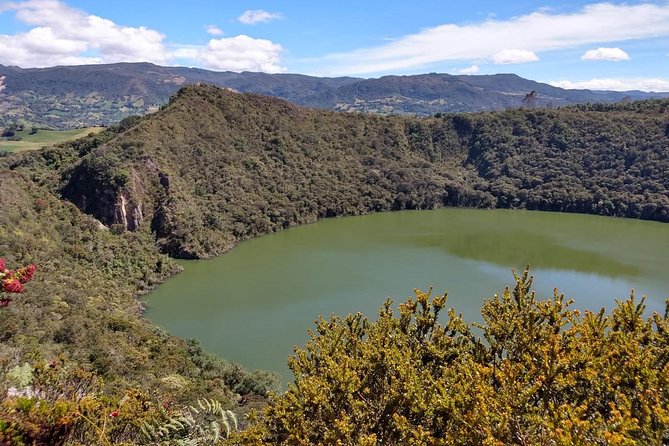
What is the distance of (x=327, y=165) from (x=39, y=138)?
61.8 metres

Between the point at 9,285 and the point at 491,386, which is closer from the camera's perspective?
the point at 9,285

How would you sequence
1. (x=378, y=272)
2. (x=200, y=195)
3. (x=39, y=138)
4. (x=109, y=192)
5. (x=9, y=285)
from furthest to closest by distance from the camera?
(x=39, y=138)
(x=200, y=195)
(x=109, y=192)
(x=378, y=272)
(x=9, y=285)

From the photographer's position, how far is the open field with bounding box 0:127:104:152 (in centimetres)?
8281

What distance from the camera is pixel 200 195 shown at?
2158 inches

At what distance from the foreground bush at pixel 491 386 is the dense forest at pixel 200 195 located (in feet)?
1.31

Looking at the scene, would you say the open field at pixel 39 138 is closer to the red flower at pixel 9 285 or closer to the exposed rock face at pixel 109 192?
the exposed rock face at pixel 109 192

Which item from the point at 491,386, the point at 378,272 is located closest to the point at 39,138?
A: the point at 378,272

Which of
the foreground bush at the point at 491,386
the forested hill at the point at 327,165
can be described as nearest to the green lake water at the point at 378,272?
the forested hill at the point at 327,165

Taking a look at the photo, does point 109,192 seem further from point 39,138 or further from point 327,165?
point 39,138

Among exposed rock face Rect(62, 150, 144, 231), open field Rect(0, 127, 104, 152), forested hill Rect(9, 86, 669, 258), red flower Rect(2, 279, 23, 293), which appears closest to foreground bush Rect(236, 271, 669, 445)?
red flower Rect(2, 279, 23, 293)

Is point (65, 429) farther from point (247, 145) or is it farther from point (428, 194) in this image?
point (428, 194)

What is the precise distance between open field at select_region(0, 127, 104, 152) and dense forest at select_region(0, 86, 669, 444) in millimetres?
27199

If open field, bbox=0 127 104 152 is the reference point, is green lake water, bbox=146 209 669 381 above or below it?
below

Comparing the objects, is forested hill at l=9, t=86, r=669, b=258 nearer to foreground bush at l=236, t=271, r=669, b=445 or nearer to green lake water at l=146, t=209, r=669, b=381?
green lake water at l=146, t=209, r=669, b=381
